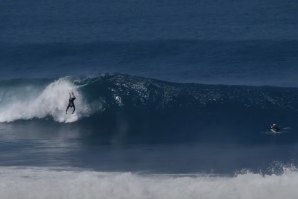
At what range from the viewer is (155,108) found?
114 feet

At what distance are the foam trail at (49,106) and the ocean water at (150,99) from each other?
56 mm

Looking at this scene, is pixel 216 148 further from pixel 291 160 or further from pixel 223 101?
pixel 223 101

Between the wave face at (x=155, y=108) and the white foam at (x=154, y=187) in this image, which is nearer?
the white foam at (x=154, y=187)

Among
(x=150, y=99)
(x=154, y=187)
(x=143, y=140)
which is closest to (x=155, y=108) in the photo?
(x=150, y=99)

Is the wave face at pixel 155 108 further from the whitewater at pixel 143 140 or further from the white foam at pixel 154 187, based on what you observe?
the white foam at pixel 154 187

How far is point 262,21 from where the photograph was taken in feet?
169

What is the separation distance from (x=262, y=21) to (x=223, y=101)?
675 inches

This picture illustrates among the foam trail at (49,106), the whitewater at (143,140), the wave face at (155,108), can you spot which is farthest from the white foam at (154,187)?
the foam trail at (49,106)

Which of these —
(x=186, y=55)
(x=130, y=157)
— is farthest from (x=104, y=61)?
(x=130, y=157)

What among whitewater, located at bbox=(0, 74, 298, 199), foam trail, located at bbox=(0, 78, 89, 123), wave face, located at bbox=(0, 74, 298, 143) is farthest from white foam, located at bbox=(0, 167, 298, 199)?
foam trail, located at bbox=(0, 78, 89, 123)

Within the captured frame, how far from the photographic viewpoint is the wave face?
33.2 metres

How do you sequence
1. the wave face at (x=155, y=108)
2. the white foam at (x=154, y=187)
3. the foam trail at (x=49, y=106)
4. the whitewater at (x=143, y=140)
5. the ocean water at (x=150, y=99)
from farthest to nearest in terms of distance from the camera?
1. the foam trail at (x=49, y=106)
2. the wave face at (x=155, y=108)
3. the ocean water at (x=150, y=99)
4. the whitewater at (x=143, y=140)
5. the white foam at (x=154, y=187)

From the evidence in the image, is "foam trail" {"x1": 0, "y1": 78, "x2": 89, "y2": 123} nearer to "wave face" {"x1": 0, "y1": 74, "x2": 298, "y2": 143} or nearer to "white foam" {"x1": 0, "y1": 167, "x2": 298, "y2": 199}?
"wave face" {"x1": 0, "y1": 74, "x2": 298, "y2": 143}

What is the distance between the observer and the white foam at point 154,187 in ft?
81.5
